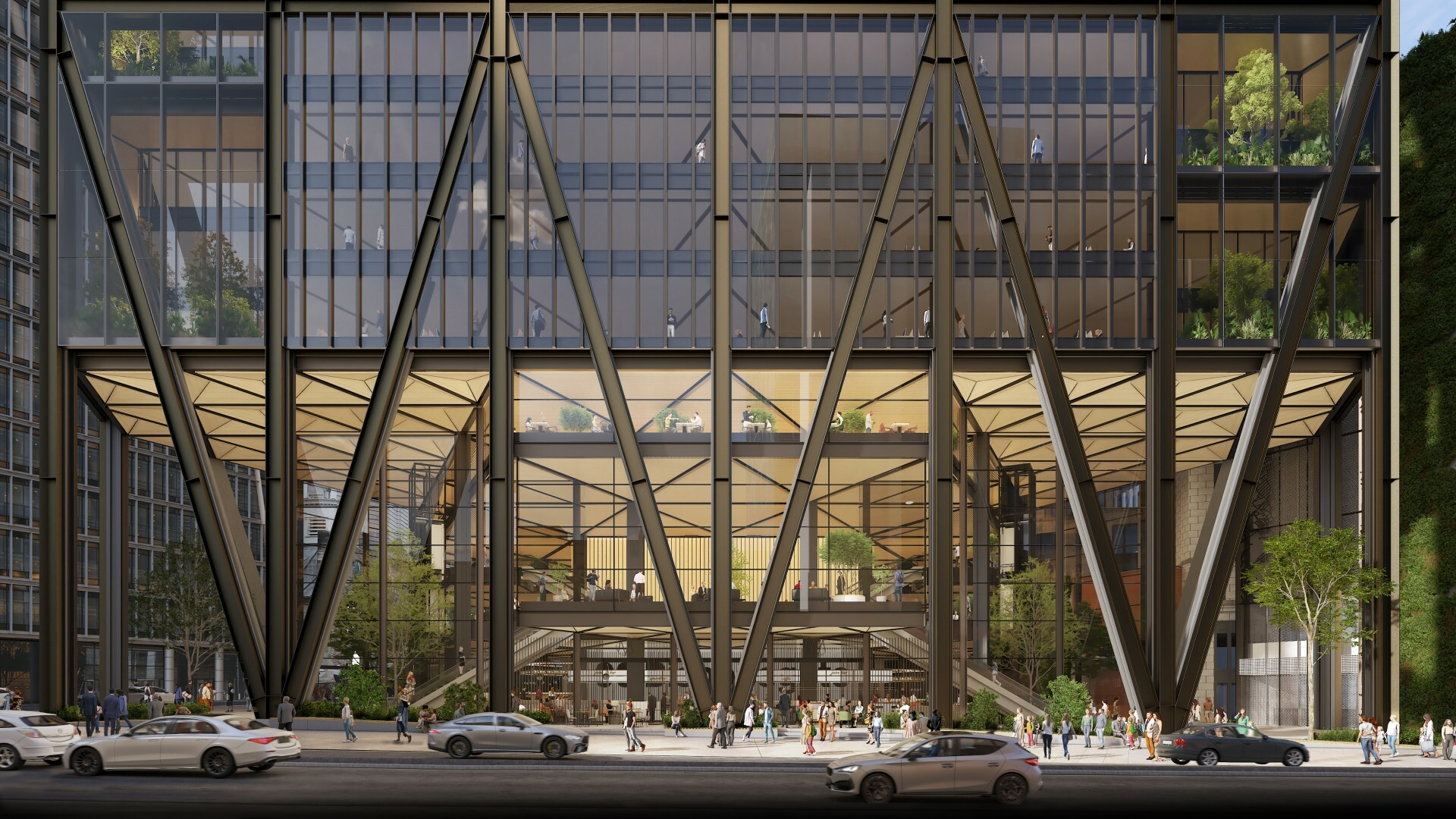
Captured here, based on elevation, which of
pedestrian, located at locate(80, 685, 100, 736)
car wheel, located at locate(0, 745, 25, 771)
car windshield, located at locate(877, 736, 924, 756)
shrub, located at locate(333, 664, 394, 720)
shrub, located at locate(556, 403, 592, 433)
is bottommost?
shrub, located at locate(333, 664, 394, 720)

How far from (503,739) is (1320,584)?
2553cm

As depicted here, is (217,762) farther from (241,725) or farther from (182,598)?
(182,598)

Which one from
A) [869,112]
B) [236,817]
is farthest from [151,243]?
[236,817]

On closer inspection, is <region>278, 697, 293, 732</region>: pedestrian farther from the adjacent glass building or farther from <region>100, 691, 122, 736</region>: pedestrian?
<region>100, 691, 122, 736</region>: pedestrian

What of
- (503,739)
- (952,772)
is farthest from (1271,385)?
(503,739)

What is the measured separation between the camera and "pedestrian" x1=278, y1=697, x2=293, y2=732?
1372 inches

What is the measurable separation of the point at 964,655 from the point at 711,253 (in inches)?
783

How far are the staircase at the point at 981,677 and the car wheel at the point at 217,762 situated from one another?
95.6 feet

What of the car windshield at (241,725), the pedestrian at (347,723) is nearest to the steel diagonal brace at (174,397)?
the pedestrian at (347,723)

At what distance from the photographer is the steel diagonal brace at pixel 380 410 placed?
37156 millimetres

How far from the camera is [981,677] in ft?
158

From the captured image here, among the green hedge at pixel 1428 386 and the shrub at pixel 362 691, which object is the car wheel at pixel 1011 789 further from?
the shrub at pixel 362 691

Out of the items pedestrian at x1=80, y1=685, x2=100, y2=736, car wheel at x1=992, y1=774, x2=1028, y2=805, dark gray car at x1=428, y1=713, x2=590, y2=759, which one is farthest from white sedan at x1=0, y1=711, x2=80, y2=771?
car wheel at x1=992, y1=774, x2=1028, y2=805

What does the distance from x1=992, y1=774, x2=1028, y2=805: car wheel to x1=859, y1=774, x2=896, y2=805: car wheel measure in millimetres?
1798
